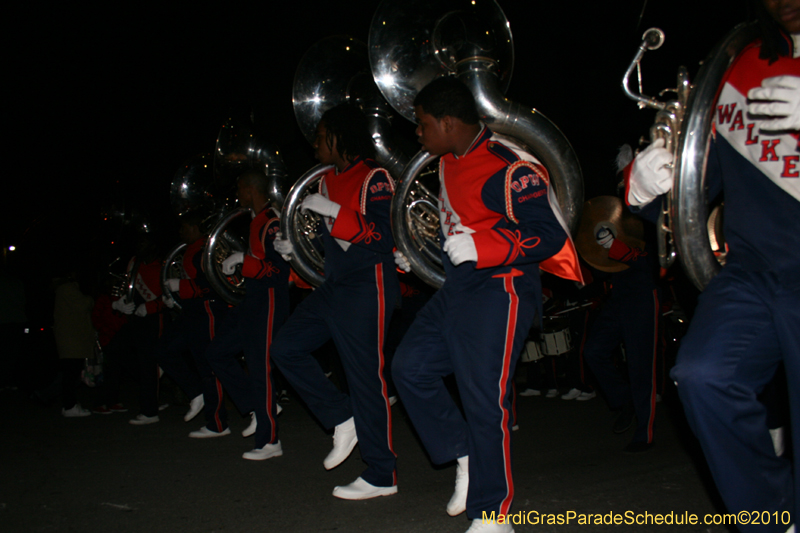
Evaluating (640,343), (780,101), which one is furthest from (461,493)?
(640,343)

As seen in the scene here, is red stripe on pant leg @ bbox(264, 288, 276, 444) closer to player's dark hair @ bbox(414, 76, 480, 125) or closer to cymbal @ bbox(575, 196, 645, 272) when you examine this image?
player's dark hair @ bbox(414, 76, 480, 125)

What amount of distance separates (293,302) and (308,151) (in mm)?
1818

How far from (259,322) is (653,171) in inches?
105

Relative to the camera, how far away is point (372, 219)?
120 inches

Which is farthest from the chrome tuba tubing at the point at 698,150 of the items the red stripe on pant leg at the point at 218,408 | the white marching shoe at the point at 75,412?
the white marching shoe at the point at 75,412

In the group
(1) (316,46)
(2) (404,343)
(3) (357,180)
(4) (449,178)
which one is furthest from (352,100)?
(2) (404,343)

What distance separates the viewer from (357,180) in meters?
3.18

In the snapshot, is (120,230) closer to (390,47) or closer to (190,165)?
(190,165)

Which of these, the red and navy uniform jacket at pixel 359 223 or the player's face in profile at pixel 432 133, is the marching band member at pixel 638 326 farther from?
the player's face in profile at pixel 432 133

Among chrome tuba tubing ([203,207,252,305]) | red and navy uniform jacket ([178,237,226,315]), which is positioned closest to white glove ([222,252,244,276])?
chrome tuba tubing ([203,207,252,305])

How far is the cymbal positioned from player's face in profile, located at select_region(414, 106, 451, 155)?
1.93 m

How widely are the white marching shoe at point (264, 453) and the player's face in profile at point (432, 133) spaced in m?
2.21

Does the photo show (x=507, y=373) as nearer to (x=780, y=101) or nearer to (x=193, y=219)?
(x=780, y=101)

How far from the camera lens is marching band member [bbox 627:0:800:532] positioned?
1.50m
